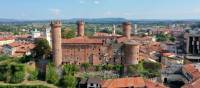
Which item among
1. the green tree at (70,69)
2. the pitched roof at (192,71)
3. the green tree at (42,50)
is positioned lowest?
the green tree at (70,69)

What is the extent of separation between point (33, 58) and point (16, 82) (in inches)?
303

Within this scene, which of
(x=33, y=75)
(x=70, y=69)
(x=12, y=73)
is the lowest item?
(x=33, y=75)

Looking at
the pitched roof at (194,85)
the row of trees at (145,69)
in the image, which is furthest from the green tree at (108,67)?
the pitched roof at (194,85)

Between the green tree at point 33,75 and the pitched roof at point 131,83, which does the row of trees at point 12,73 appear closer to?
the green tree at point 33,75

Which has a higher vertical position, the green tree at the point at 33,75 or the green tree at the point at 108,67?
the green tree at the point at 108,67

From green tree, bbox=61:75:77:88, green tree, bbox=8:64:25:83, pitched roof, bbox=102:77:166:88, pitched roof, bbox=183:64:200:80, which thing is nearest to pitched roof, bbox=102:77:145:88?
pitched roof, bbox=102:77:166:88

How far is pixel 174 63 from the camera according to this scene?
71.1 m

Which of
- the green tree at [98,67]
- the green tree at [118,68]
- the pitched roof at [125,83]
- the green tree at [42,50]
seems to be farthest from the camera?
the green tree at [42,50]

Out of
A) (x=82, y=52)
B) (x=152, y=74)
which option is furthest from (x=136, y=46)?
(x=82, y=52)

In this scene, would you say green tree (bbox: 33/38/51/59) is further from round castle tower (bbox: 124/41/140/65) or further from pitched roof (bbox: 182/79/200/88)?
pitched roof (bbox: 182/79/200/88)

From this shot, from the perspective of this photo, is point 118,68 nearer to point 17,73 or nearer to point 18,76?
point 18,76

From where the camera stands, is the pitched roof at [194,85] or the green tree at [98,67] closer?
the pitched roof at [194,85]

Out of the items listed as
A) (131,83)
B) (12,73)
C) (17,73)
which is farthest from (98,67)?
(12,73)

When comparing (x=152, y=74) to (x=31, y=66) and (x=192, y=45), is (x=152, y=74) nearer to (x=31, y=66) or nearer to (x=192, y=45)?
(x=31, y=66)
